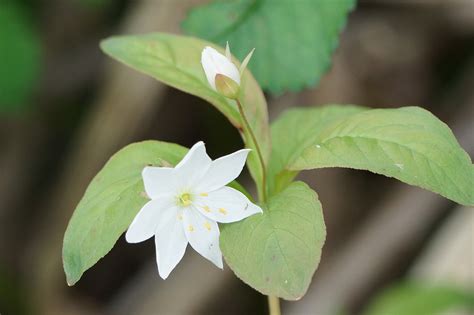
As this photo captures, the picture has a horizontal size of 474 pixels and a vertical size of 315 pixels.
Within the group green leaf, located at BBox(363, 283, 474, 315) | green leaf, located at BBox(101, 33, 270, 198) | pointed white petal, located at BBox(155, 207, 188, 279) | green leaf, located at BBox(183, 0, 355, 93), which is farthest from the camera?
green leaf, located at BBox(363, 283, 474, 315)

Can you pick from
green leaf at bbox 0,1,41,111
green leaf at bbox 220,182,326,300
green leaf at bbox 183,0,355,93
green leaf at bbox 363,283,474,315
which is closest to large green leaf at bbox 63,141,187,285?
green leaf at bbox 220,182,326,300

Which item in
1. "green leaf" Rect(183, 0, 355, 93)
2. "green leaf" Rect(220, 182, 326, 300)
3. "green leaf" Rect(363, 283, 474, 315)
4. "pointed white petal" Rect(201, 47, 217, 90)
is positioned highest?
"pointed white petal" Rect(201, 47, 217, 90)

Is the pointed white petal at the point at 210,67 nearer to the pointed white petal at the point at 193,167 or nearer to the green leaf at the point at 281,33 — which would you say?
the pointed white petal at the point at 193,167

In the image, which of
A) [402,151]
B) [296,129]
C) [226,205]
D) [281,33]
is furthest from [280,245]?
[281,33]

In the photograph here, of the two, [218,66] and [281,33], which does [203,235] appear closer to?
[218,66]

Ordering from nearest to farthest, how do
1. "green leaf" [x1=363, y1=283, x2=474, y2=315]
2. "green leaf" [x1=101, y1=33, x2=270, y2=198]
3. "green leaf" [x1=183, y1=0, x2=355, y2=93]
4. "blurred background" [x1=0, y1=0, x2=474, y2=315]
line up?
"green leaf" [x1=101, y1=33, x2=270, y2=198] → "green leaf" [x1=183, y1=0, x2=355, y2=93] → "green leaf" [x1=363, y1=283, x2=474, y2=315] → "blurred background" [x1=0, y1=0, x2=474, y2=315]

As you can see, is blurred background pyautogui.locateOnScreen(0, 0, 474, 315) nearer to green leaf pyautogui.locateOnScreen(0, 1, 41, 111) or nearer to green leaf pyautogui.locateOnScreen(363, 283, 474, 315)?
green leaf pyautogui.locateOnScreen(0, 1, 41, 111)
